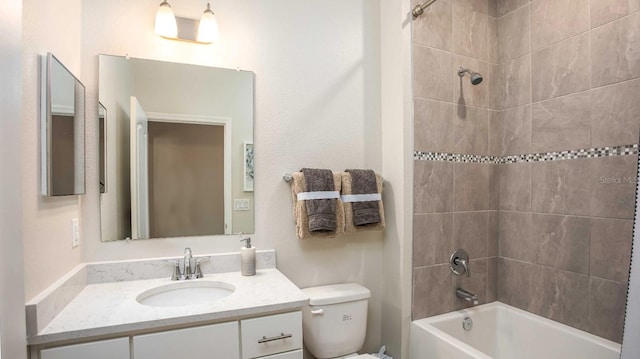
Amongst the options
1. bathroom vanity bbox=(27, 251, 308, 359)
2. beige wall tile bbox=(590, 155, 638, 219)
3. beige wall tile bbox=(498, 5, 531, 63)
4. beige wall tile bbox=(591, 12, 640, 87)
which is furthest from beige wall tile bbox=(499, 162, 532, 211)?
bathroom vanity bbox=(27, 251, 308, 359)

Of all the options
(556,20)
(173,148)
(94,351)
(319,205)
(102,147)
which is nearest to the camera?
(94,351)

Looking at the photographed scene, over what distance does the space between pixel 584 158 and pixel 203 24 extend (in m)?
2.14

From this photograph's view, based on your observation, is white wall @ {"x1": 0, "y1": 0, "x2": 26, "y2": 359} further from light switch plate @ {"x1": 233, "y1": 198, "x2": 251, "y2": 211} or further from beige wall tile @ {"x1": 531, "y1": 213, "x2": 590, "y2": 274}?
beige wall tile @ {"x1": 531, "y1": 213, "x2": 590, "y2": 274}

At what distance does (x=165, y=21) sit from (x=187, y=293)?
1.33 metres

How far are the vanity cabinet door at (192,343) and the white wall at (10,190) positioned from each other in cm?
34

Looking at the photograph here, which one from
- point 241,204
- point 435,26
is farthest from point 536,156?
point 241,204

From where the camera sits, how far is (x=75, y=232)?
57.2 inches

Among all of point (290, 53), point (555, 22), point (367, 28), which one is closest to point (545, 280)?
point (555, 22)

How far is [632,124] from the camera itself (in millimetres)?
1588

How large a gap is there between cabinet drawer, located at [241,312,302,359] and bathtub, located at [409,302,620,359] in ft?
2.74

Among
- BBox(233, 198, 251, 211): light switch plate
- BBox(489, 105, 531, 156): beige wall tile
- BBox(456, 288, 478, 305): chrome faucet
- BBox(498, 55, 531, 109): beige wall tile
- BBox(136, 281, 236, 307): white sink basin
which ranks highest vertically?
BBox(498, 55, 531, 109): beige wall tile

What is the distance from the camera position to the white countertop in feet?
3.58

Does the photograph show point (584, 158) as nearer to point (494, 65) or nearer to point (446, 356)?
point (494, 65)

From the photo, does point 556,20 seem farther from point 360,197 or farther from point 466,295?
point 466,295
